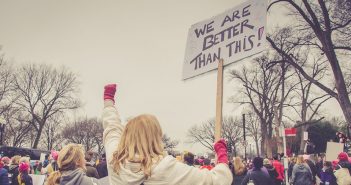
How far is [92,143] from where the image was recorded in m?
78.7

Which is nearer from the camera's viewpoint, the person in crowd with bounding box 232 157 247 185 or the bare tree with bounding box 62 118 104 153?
the person in crowd with bounding box 232 157 247 185

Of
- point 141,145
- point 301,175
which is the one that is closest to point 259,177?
point 301,175

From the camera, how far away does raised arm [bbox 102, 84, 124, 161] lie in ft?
9.30

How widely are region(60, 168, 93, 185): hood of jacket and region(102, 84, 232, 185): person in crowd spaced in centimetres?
197

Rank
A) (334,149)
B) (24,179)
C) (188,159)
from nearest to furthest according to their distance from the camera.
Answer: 1. (24,179)
2. (188,159)
3. (334,149)

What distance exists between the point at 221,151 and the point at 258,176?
8.00m

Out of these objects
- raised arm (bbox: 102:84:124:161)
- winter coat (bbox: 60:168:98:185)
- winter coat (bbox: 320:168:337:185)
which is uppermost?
raised arm (bbox: 102:84:124:161)

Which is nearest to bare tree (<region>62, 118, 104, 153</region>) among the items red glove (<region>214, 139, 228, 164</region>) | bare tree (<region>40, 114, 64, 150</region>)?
bare tree (<region>40, 114, 64, 150</region>)

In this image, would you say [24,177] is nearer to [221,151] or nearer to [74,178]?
[74,178]

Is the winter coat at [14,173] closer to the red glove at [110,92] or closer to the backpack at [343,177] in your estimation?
the red glove at [110,92]

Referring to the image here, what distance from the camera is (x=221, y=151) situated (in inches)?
103

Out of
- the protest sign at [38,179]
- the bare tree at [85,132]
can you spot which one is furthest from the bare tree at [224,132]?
the protest sign at [38,179]

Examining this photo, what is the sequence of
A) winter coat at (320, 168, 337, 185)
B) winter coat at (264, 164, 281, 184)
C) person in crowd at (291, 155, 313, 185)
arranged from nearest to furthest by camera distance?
winter coat at (320, 168, 337, 185)
person in crowd at (291, 155, 313, 185)
winter coat at (264, 164, 281, 184)

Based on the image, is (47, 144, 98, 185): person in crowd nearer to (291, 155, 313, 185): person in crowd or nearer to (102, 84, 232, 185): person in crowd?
(102, 84, 232, 185): person in crowd
